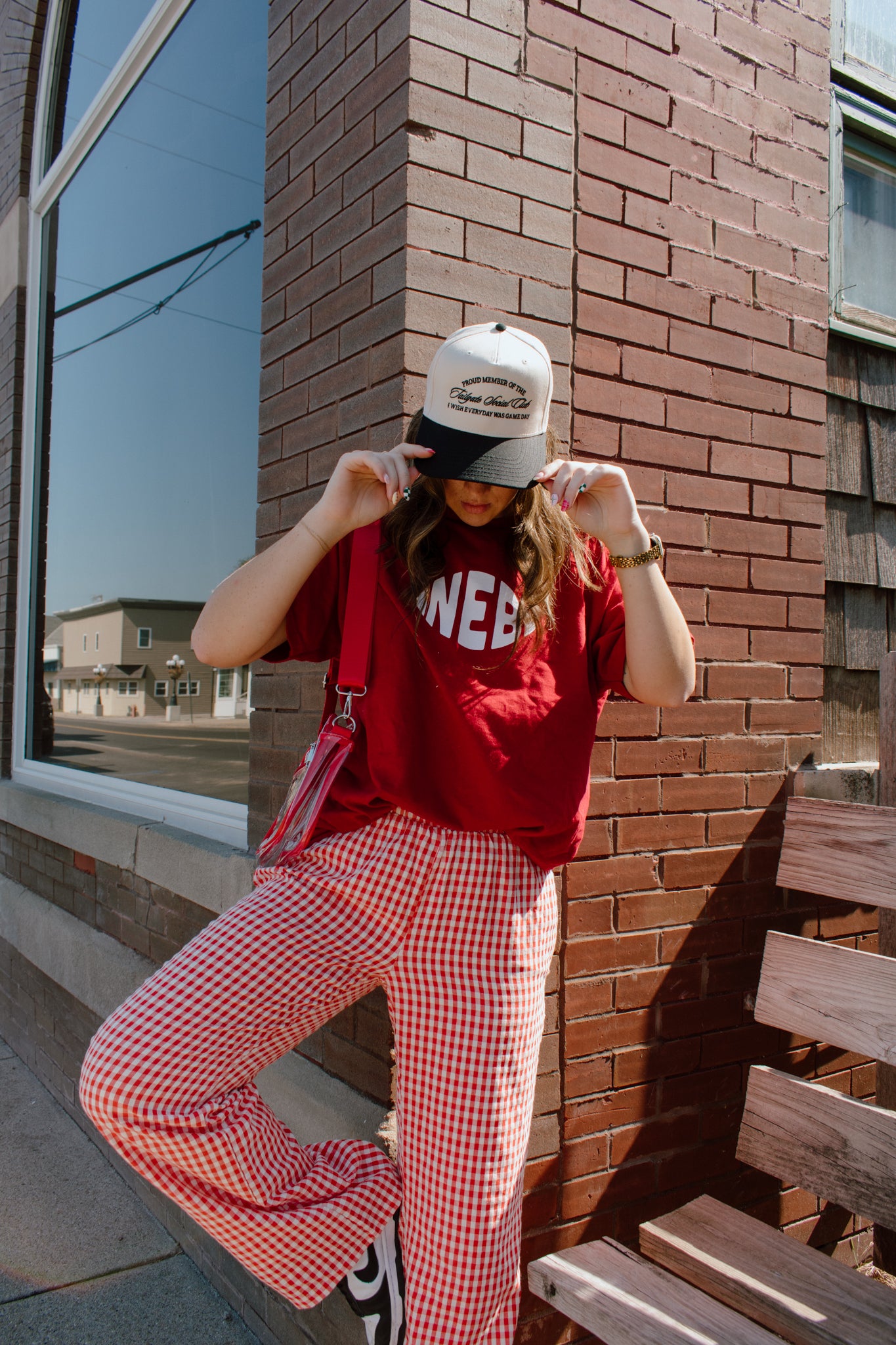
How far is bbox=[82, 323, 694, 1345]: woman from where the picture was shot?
5.07 ft

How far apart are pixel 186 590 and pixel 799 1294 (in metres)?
2.85

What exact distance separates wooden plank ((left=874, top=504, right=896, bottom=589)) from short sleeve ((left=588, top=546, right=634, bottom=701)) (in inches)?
59.8

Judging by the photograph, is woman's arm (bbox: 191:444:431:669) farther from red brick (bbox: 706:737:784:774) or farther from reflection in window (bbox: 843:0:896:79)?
reflection in window (bbox: 843:0:896:79)

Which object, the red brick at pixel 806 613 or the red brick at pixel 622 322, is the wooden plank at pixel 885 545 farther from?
the red brick at pixel 622 322

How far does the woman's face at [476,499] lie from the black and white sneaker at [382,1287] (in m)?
1.21

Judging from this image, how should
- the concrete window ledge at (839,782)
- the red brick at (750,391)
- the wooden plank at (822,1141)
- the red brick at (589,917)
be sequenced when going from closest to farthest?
the wooden plank at (822,1141), the red brick at (589,917), the red brick at (750,391), the concrete window ledge at (839,782)

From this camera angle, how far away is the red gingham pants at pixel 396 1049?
4.97ft

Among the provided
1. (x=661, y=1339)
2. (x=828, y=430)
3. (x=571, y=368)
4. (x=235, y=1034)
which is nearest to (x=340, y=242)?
(x=571, y=368)

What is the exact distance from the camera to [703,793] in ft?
8.00

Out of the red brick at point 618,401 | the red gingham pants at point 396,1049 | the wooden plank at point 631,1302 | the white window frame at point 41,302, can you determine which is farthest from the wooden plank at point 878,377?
the white window frame at point 41,302

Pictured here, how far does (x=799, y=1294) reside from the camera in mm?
1802

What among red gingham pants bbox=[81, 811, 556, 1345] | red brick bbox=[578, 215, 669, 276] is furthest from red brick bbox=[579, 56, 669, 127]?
red gingham pants bbox=[81, 811, 556, 1345]

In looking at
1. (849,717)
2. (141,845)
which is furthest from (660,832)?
(141,845)

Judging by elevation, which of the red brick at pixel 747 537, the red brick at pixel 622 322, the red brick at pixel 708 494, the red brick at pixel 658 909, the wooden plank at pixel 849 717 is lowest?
the red brick at pixel 658 909
